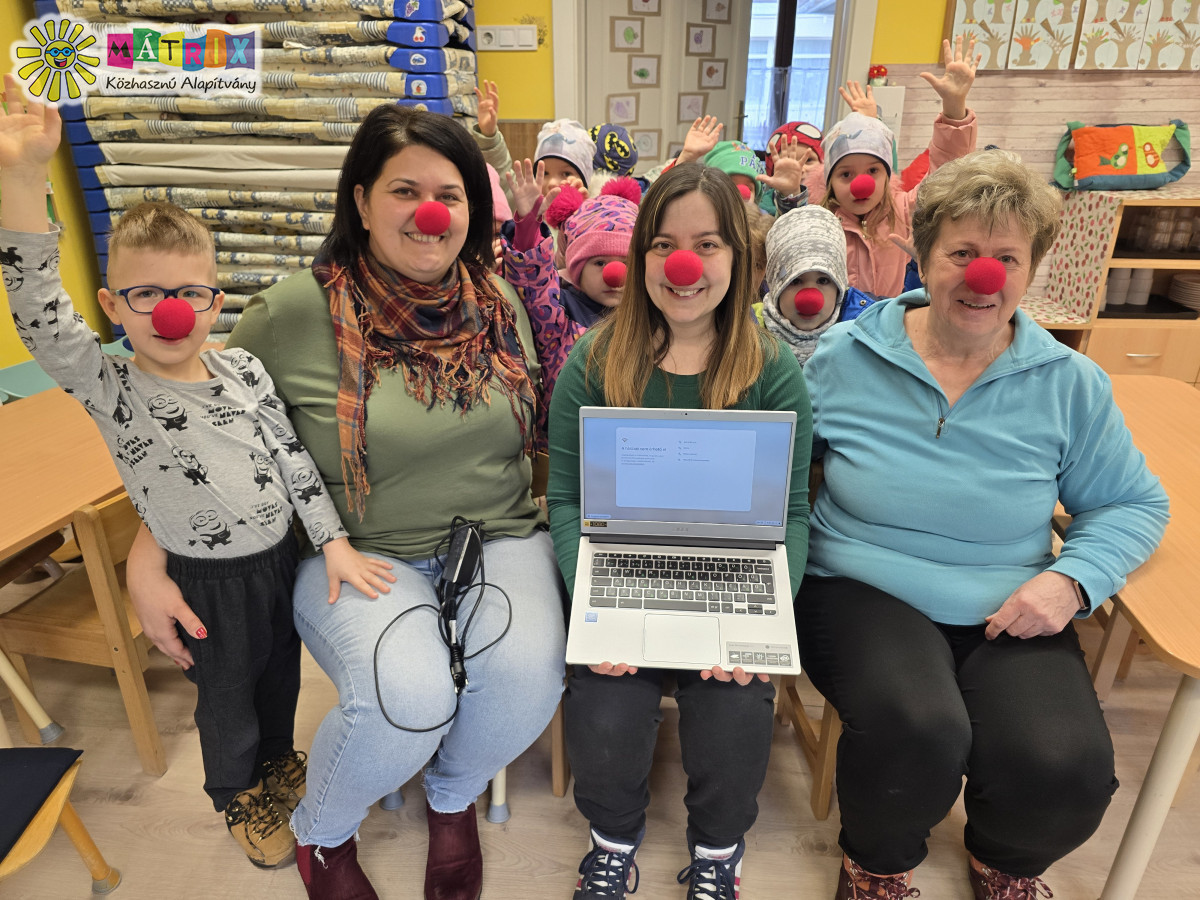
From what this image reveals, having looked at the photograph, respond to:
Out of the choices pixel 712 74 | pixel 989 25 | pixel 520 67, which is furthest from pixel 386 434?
pixel 712 74

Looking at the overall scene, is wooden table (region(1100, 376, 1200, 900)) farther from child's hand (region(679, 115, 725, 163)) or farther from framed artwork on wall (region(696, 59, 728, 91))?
framed artwork on wall (region(696, 59, 728, 91))

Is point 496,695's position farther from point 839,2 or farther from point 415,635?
point 839,2

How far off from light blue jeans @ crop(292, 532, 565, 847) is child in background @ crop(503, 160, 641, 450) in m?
0.44

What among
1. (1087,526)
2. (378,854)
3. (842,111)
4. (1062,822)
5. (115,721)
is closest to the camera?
(1062,822)

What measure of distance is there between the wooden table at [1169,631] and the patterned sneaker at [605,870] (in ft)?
2.63

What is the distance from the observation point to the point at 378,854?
1.43 m

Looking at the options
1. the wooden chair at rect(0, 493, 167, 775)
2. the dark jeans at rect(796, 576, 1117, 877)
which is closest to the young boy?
the wooden chair at rect(0, 493, 167, 775)

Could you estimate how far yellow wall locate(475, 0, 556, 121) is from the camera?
11.1 feet

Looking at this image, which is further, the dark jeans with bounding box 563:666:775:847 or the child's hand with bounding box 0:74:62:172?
the dark jeans with bounding box 563:666:775:847

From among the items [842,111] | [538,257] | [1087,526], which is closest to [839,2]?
[842,111]

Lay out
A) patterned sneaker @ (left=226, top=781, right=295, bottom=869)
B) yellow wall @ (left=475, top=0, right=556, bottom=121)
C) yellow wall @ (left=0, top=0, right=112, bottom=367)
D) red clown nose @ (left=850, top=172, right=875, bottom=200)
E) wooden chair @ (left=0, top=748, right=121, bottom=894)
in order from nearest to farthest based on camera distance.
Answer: wooden chair @ (left=0, top=748, right=121, bottom=894), patterned sneaker @ (left=226, top=781, right=295, bottom=869), red clown nose @ (left=850, top=172, right=875, bottom=200), yellow wall @ (left=0, top=0, right=112, bottom=367), yellow wall @ (left=475, top=0, right=556, bottom=121)

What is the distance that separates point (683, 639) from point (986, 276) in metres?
0.72

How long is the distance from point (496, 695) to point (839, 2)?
11.4 ft

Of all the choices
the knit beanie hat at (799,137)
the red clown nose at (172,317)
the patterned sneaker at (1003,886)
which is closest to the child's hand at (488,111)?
the knit beanie hat at (799,137)
